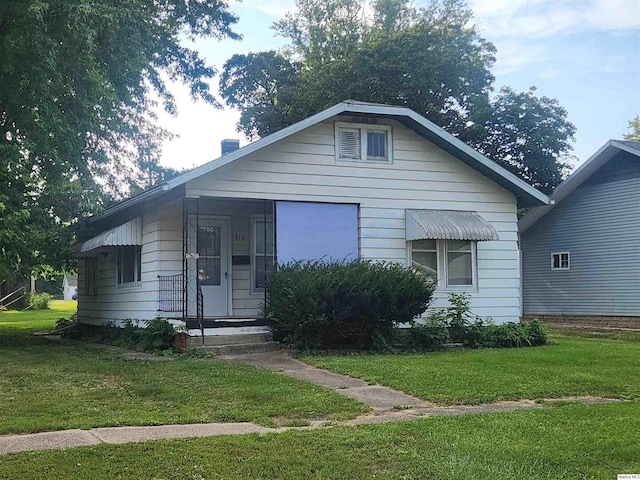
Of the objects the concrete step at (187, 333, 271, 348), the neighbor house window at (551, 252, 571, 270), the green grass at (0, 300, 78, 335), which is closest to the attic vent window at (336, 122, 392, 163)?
the concrete step at (187, 333, 271, 348)

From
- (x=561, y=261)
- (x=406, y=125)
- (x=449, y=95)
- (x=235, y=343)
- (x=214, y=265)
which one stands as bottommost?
(x=235, y=343)

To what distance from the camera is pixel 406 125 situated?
15.5m

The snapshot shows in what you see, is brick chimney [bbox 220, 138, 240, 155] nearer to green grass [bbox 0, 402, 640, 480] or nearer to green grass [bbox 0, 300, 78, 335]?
green grass [bbox 0, 300, 78, 335]

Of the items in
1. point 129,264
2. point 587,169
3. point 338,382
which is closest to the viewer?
point 338,382

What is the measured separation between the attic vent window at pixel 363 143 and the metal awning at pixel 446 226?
1.46 meters

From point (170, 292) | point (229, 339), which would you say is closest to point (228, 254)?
point (170, 292)

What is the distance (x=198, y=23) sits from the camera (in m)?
20.9

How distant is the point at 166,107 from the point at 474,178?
12.9m

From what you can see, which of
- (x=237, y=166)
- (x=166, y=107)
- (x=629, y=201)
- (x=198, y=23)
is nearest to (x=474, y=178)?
(x=237, y=166)

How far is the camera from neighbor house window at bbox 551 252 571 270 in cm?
2469

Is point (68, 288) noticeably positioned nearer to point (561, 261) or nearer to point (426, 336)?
point (561, 261)

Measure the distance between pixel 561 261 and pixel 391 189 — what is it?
484 inches

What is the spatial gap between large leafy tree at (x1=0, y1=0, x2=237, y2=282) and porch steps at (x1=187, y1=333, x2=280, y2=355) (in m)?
4.42

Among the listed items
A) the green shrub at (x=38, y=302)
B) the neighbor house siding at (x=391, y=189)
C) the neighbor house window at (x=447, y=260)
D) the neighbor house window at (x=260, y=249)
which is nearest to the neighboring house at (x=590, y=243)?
the neighbor house siding at (x=391, y=189)
